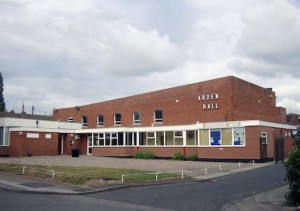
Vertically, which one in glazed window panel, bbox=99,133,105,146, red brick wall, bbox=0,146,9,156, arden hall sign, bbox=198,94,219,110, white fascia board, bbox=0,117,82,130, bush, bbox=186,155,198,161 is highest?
arden hall sign, bbox=198,94,219,110

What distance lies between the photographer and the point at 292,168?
11477 mm

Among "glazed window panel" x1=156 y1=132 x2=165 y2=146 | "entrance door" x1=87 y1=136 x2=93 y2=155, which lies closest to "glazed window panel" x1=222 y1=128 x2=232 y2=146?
"glazed window panel" x1=156 y1=132 x2=165 y2=146

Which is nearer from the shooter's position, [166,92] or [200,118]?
[200,118]

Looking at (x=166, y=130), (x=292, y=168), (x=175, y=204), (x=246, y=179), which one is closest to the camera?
(x=292, y=168)

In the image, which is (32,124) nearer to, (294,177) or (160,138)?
(160,138)

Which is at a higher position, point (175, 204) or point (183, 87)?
point (183, 87)

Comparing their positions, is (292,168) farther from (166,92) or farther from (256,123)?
(166,92)

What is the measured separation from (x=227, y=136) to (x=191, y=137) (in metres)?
4.87

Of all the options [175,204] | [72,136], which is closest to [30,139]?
[72,136]

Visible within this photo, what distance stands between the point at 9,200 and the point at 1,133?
28.7m

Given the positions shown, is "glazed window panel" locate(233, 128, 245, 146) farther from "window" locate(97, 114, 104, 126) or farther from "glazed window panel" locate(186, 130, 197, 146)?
"window" locate(97, 114, 104, 126)

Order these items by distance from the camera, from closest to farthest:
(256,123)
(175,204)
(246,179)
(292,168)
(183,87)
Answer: (292,168), (175,204), (246,179), (256,123), (183,87)

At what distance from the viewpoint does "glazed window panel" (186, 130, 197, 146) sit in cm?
3603

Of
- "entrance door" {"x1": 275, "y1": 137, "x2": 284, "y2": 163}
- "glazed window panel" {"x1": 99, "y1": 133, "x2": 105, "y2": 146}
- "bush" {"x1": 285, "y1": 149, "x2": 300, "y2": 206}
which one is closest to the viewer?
"bush" {"x1": 285, "y1": 149, "x2": 300, "y2": 206}
